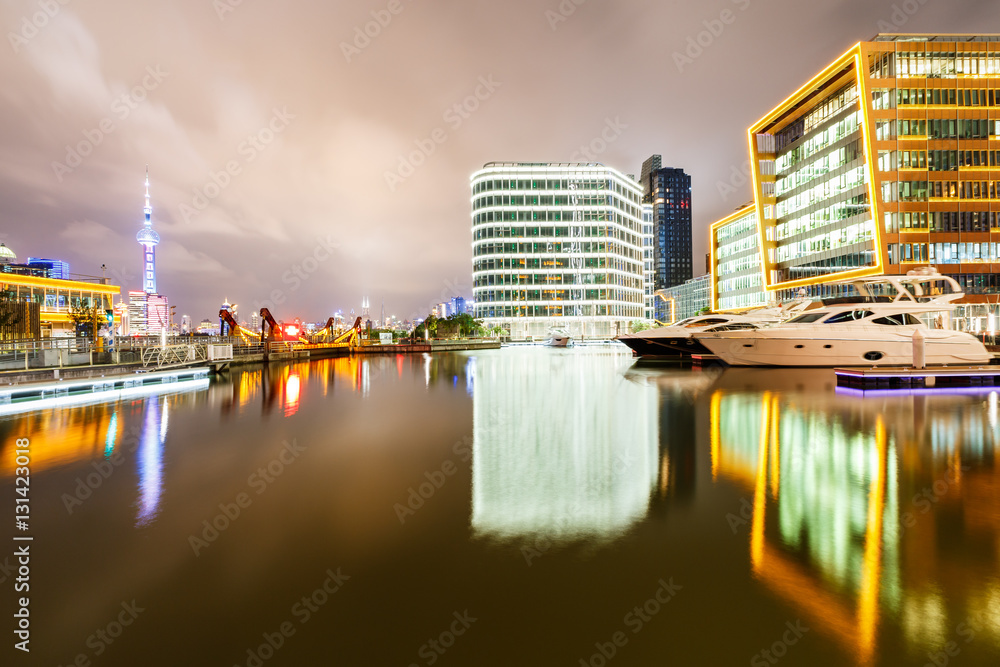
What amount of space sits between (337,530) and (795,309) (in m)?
32.4

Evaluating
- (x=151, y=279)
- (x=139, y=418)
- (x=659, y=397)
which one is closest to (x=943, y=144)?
(x=659, y=397)

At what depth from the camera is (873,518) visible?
5270 millimetres

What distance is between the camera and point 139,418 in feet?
39.4

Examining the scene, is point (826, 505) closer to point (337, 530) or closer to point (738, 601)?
point (738, 601)

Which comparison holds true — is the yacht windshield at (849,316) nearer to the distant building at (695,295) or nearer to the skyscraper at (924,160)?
the skyscraper at (924,160)
